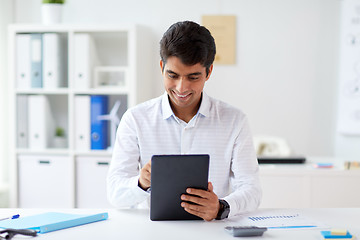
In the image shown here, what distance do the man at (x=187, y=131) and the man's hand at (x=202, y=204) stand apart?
0.16 m

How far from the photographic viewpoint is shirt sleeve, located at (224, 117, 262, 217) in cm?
178

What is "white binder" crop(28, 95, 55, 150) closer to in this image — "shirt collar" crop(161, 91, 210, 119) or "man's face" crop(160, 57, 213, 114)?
"shirt collar" crop(161, 91, 210, 119)

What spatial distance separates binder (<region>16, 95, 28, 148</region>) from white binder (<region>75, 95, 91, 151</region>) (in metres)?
0.36

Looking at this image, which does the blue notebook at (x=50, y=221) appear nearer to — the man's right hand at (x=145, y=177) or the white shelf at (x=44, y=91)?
the man's right hand at (x=145, y=177)

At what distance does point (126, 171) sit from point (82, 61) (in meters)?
1.65

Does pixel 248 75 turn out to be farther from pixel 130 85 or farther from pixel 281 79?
pixel 130 85

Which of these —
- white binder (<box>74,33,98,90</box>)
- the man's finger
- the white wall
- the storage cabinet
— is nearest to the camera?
the man's finger

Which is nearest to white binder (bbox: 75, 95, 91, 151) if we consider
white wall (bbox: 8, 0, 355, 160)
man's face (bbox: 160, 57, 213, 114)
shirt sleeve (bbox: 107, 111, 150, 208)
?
white wall (bbox: 8, 0, 355, 160)

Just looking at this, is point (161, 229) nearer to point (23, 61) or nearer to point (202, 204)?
point (202, 204)

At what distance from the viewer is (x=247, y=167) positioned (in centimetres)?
191

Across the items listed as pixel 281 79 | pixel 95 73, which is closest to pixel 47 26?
pixel 95 73

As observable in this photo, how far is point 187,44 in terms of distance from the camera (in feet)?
5.78

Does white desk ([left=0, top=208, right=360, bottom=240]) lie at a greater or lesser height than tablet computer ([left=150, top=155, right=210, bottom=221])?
lesser

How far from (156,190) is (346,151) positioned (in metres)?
2.37
